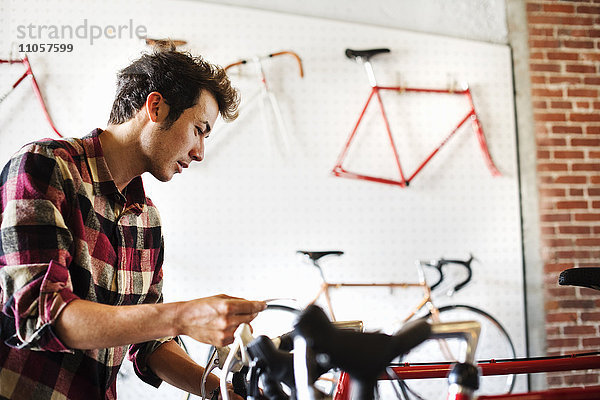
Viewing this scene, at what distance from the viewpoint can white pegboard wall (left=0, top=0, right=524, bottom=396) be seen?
106 inches

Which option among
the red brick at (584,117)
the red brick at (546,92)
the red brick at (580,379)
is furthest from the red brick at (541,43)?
the red brick at (580,379)

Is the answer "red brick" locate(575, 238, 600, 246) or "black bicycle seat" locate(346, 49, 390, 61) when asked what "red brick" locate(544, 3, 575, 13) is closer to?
"black bicycle seat" locate(346, 49, 390, 61)

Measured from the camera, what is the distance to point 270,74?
2824 millimetres

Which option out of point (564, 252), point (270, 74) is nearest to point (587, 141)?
point (564, 252)

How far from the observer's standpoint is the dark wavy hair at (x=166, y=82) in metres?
1.29

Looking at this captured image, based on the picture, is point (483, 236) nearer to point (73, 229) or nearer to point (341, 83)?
point (341, 83)

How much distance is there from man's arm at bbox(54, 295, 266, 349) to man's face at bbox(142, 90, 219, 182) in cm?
45

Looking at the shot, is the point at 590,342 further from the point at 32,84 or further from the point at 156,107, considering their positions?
the point at 32,84

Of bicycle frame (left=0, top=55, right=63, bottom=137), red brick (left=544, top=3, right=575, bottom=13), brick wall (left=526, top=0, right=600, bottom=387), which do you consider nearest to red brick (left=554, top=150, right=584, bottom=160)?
brick wall (left=526, top=0, right=600, bottom=387)

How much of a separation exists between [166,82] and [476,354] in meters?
2.22

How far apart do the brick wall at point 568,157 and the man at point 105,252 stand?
7.02ft

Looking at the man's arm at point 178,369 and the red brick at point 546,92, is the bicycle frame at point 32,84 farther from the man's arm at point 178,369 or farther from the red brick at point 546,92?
the red brick at point 546,92

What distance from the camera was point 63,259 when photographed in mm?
946

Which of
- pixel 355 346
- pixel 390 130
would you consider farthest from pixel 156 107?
pixel 390 130
